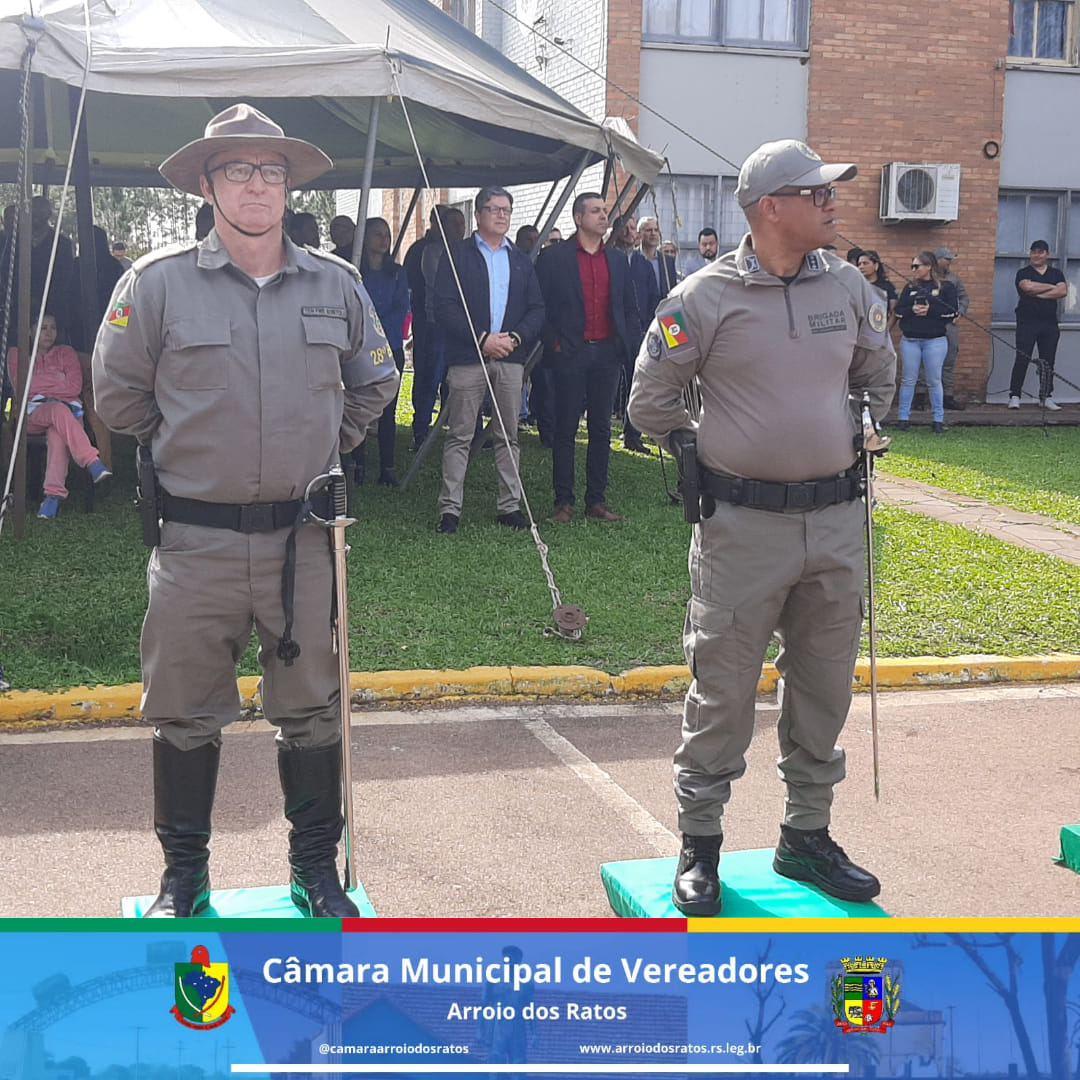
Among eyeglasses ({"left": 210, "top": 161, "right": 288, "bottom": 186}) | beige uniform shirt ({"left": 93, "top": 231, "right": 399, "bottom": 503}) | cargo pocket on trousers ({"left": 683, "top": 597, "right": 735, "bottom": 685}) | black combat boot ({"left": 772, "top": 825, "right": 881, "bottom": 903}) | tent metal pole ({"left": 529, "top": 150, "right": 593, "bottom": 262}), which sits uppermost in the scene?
tent metal pole ({"left": 529, "top": 150, "right": 593, "bottom": 262})

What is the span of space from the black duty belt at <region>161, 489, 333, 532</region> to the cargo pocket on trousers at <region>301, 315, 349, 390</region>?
343 millimetres

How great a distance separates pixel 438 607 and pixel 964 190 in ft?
44.6

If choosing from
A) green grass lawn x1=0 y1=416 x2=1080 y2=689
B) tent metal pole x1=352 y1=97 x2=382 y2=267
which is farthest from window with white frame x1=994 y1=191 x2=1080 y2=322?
tent metal pole x1=352 y1=97 x2=382 y2=267

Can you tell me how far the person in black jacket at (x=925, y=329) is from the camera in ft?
53.0

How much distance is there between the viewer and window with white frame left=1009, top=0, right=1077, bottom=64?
61.6 ft

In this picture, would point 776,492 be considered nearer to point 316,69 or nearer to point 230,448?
point 230,448

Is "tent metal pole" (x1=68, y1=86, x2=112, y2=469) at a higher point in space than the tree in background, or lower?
lower

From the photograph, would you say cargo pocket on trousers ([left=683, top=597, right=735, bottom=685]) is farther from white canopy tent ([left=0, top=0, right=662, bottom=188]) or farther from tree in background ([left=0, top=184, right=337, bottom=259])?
tree in background ([left=0, top=184, right=337, bottom=259])

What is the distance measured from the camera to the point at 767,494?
3814mm

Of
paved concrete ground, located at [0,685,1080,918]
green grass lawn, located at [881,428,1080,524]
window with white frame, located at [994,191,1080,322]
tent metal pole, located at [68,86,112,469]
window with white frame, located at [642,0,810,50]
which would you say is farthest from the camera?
window with white frame, located at [994,191,1080,322]

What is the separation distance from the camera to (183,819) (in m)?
3.84

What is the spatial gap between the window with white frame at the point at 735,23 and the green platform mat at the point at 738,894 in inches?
598

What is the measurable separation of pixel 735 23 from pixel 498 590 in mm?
12395

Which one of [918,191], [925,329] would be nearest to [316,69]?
[925,329]
